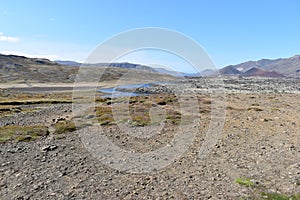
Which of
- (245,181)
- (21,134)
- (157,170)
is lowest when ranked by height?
(21,134)

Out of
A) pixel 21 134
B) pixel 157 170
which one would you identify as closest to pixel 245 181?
pixel 157 170

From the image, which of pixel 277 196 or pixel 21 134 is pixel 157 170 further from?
pixel 21 134

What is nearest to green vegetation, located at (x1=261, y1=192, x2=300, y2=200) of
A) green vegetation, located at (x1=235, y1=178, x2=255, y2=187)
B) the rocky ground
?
the rocky ground

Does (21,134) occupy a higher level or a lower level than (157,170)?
lower

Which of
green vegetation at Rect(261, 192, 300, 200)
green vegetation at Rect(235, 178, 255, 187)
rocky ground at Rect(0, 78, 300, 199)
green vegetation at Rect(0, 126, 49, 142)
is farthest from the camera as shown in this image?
green vegetation at Rect(0, 126, 49, 142)

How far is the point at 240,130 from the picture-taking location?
82.0 ft

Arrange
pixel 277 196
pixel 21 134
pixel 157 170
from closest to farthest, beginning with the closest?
1. pixel 277 196
2. pixel 157 170
3. pixel 21 134

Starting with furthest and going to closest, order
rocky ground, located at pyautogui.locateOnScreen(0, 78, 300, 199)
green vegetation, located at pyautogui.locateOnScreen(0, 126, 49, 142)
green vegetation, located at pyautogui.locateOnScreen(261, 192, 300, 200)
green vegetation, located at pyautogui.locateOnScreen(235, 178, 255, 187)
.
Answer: green vegetation, located at pyautogui.locateOnScreen(0, 126, 49, 142) → green vegetation, located at pyautogui.locateOnScreen(235, 178, 255, 187) → rocky ground, located at pyautogui.locateOnScreen(0, 78, 300, 199) → green vegetation, located at pyautogui.locateOnScreen(261, 192, 300, 200)

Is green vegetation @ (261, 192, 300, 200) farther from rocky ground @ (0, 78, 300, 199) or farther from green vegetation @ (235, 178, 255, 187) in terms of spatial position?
green vegetation @ (235, 178, 255, 187)

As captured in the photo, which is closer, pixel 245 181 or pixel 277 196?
pixel 277 196

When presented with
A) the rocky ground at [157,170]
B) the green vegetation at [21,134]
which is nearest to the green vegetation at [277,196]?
the rocky ground at [157,170]

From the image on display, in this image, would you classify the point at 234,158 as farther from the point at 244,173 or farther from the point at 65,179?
the point at 65,179

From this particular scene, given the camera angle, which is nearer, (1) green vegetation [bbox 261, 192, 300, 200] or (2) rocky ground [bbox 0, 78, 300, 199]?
(1) green vegetation [bbox 261, 192, 300, 200]

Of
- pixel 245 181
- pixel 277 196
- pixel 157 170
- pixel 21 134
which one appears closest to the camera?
pixel 277 196
